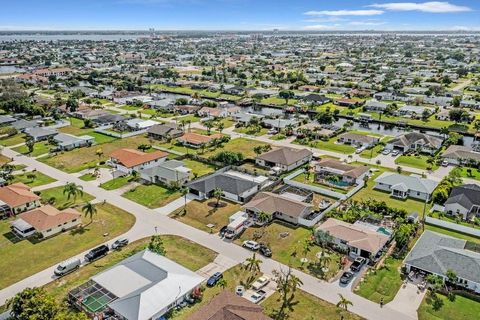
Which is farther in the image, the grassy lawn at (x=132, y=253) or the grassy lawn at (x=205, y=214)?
the grassy lawn at (x=205, y=214)

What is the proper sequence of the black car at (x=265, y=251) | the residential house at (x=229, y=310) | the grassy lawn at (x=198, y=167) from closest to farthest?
the residential house at (x=229, y=310) → the black car at (x=265, y=251) → the grassy lawn at (x=198, y=167)

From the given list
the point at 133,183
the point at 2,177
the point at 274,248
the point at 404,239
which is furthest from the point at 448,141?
the point at 2,177

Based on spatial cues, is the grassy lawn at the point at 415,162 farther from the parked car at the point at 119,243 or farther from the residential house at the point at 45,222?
the residential house at the point at 45,222

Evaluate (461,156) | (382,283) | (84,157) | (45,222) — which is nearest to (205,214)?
(45,222)

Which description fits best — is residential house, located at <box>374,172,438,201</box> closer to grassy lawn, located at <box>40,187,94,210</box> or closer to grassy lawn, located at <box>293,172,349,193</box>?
grassy lawn, located at <box>293,172,349,193</box>

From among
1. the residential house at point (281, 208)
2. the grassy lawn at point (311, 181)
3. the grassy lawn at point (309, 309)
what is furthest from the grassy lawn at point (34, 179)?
the grassy lawn at point (309, 309)

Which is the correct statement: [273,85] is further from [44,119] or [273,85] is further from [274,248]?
[274,248]
